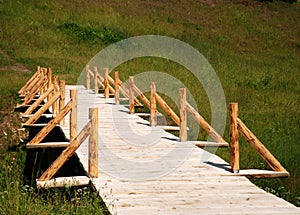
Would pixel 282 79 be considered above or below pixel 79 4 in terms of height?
below

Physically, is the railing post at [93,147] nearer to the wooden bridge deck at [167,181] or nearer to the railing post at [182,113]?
the wooden bridge deck at [167,181]

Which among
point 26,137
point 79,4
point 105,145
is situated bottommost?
point 26,137

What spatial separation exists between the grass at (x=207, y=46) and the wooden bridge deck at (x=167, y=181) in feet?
5.52

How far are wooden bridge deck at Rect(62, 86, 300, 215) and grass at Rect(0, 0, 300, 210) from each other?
1.68m

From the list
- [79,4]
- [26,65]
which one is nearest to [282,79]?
[26,65]

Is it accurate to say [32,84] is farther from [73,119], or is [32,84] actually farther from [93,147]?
[93,147]

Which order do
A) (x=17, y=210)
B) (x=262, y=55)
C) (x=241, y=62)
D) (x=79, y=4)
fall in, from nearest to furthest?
(x=17, y=210), (x=241, y=62), (x=262, y=55), (x=79, y=4)

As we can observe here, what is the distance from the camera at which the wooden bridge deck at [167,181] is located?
6.49 m

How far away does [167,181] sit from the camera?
7.77 m

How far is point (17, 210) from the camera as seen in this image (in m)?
6.03

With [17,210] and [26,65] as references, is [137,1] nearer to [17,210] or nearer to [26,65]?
[26,65]

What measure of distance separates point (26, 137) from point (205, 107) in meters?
5.92

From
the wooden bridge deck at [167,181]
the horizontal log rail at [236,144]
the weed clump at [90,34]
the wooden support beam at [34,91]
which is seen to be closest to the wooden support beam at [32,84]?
the wooden support beam at [34,91]

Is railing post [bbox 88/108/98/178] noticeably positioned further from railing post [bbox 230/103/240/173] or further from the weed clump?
the weed clump
